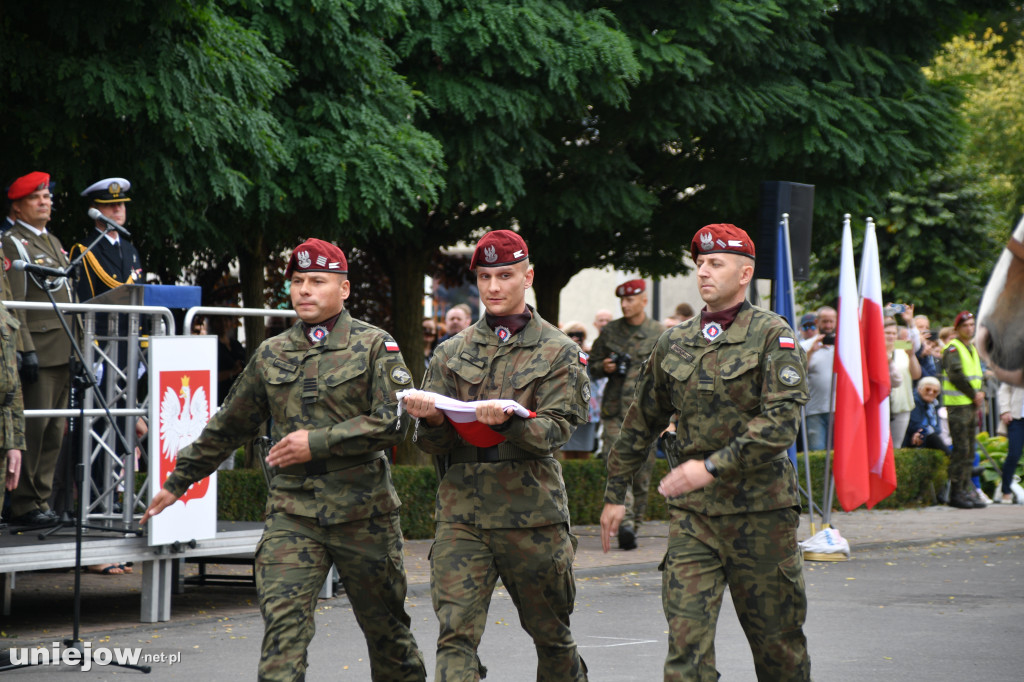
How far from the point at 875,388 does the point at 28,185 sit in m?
7.59

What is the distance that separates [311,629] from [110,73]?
5.89 metres

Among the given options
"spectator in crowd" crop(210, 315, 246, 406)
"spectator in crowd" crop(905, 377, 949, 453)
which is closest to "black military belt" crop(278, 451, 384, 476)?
"spectator in crowd" crop(210, 315, 246, 406)

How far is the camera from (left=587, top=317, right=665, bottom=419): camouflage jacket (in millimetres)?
12812

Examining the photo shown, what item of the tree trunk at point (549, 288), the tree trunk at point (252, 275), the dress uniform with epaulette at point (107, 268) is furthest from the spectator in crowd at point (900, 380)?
the dress uniform with epaulette at point (107, 268)

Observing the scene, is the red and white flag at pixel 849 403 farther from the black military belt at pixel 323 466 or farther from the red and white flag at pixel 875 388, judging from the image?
the black military belt at pixel 323 466

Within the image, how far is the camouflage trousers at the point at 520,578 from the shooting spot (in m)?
5.63

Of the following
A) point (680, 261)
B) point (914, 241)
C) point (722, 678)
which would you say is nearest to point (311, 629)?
point (722, 678)

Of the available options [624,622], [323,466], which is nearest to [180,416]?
[624,622]

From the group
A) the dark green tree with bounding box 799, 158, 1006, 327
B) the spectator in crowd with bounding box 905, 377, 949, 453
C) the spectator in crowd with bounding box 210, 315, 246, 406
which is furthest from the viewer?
the dark green tree with bounding box 799, 158, 1006, 327

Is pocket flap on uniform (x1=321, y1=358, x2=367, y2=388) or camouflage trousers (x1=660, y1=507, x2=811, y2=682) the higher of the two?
pocket flap on uniform (x1=321, y1=358, x2=367, y2=388)

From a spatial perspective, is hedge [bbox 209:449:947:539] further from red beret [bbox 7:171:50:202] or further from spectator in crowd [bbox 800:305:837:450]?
red beret [bbox 7:171:50:202]

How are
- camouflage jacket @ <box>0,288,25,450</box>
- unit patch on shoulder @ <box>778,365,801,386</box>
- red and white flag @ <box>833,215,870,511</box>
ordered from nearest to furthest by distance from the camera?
unit patch on shoulder @ <box>778,365,801,386</box> → camouflage jacket @ <box>0,288,25,450</box> → red and white flag @ <box>833,215,870,511</box>

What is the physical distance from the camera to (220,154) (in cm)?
1102

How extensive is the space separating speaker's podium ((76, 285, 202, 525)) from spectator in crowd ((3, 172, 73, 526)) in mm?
258
